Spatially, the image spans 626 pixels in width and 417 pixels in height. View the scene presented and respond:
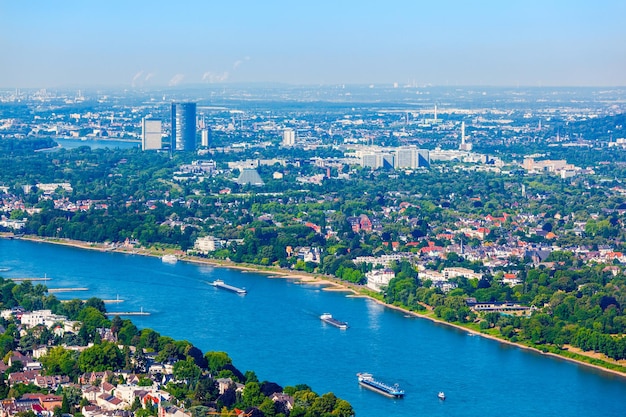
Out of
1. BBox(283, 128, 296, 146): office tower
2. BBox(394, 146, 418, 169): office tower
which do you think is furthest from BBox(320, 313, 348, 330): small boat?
BBox(283, 128, 296, 146): office tower

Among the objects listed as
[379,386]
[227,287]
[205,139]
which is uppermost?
[379,386]

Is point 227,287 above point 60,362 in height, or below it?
below

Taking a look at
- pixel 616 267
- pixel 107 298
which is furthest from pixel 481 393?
pixel 616 267

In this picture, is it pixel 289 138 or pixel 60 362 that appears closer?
pixel 60 362

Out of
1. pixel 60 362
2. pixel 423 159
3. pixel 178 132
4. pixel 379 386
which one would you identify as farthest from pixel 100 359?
pixel 178 132

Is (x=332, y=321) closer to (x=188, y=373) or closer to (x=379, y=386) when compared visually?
(x=379, y=386)
